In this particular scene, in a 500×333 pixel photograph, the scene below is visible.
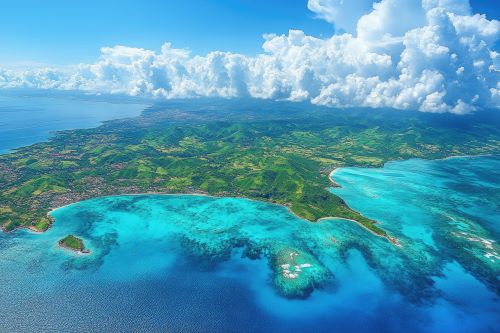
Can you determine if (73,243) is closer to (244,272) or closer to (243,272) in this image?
(243,272)

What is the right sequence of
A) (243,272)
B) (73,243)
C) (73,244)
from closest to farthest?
(243,272) → (73,244) → (73,243)

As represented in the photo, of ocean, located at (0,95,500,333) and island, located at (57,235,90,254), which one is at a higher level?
ocean, located at (0,95,500,333)

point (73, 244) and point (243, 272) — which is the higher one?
point (243, 272)

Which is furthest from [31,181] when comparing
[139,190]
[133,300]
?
[133,300]

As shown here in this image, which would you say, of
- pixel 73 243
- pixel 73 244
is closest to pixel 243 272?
pixel 73 244

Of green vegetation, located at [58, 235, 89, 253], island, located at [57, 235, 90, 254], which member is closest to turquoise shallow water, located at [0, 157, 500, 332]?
island, located at [57, 235, 90, 254]

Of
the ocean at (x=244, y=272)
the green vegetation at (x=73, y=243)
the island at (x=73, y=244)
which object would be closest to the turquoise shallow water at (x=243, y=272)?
the ocean at (x=244, y=272)

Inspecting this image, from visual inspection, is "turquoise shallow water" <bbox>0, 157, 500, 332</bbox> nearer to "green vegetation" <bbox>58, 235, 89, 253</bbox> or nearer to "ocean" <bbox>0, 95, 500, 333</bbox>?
"ocean" <bbox>0, 95, 500, 333</bbox>

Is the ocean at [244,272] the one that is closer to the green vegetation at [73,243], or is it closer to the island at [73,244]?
the island at [73,244]
